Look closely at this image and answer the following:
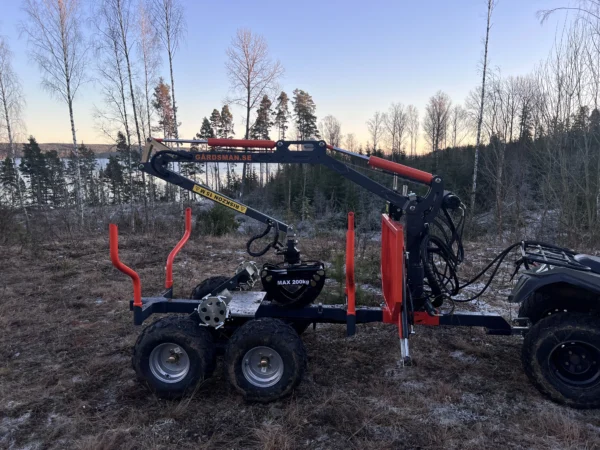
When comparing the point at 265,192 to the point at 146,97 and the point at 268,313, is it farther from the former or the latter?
the point at 268,313

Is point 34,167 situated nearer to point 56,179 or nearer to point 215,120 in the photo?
point 56,179

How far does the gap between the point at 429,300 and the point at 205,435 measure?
8.23ft

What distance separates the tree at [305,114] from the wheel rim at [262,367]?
39801 mm

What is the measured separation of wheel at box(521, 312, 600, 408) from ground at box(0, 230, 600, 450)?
148 millimetres

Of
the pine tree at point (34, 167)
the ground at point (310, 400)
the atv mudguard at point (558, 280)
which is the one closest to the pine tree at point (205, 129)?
the pine tree at point (34, 167)

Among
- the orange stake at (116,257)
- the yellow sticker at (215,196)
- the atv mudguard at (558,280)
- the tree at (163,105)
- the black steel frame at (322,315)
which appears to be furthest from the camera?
the tree at (163,105)

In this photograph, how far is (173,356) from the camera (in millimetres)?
Result: 3984

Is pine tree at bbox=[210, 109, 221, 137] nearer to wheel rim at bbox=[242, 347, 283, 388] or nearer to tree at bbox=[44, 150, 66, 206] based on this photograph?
tree at bbox=[44, 150, 66, 206]

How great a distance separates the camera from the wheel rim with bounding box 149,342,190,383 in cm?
395

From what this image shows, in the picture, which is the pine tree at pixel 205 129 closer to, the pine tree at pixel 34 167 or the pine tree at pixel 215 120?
the pine tree at pixel 215 120

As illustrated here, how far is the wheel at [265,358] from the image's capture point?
3754mm

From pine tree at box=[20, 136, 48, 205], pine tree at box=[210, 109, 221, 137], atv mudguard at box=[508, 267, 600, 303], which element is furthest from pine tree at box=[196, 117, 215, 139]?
atv mudguard at box=[508, 267, 600, 303]

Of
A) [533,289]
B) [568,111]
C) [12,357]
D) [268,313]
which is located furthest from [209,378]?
[568,111]

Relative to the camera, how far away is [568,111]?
45.2 feet
